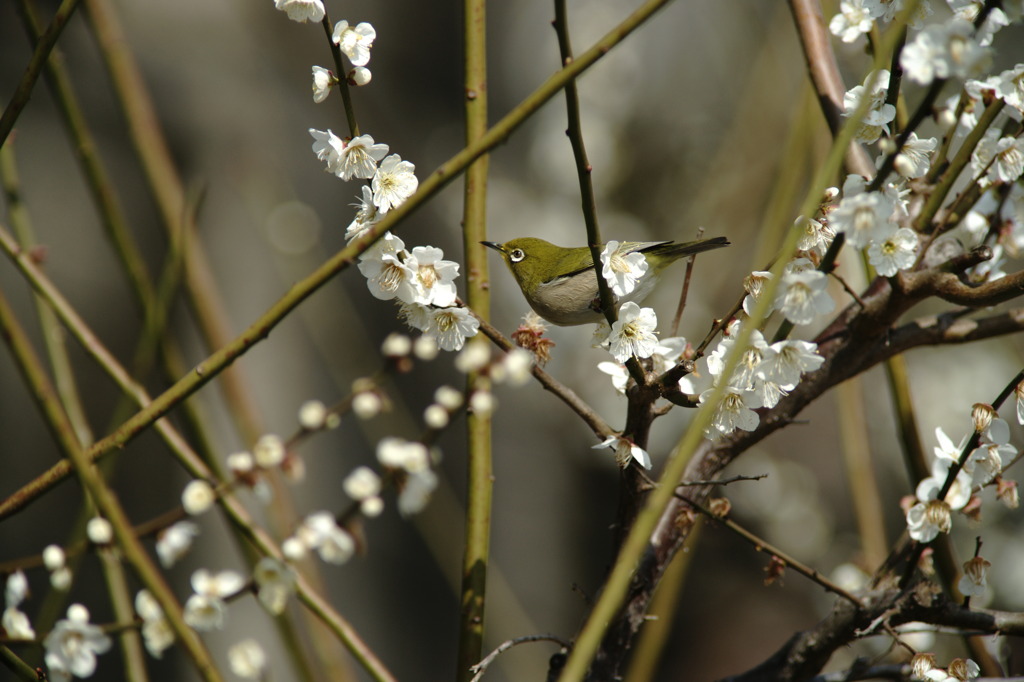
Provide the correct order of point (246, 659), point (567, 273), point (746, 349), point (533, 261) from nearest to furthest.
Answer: point (246, 659) → point (746, 349) → point (567, 273) → point (533, 261)

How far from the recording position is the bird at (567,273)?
4.95 ft

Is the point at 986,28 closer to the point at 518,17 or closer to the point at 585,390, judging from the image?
the point at 585,390

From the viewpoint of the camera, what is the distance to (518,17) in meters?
5.01

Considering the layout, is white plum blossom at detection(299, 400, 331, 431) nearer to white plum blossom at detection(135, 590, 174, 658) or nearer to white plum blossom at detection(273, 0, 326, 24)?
white plum blossom at detection(135, 590, 174, 658)

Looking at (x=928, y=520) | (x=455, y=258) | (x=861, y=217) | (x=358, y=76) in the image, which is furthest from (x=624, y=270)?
(x=455, y=258)

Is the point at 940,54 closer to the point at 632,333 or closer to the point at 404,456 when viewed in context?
the point at 632,333

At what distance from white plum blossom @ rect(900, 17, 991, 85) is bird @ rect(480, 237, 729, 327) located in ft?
1.96

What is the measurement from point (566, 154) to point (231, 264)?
6.47 feet

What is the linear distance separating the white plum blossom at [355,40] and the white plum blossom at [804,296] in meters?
0.57

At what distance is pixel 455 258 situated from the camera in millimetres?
4180

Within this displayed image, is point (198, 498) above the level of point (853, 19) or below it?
below

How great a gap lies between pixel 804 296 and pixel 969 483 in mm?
427

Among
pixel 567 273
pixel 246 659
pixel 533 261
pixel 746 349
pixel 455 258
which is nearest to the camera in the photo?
pixel 246 659

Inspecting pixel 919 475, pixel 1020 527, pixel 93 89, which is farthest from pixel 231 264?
pixel 1020 527
